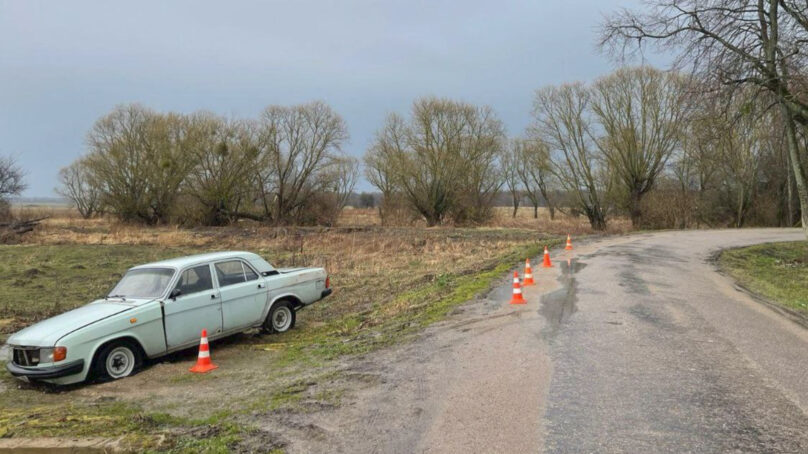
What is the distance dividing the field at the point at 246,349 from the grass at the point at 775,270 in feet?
20.3

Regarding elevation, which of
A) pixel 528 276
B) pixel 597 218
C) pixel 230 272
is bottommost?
pixel 528 276

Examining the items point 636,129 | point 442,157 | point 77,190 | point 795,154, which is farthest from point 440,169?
point 77,190

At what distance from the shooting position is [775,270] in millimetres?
16406

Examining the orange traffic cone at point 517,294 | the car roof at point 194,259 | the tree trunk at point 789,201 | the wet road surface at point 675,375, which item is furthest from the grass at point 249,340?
the tree trunk at point 789,201

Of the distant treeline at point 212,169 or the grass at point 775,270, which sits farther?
the distant treeline at point 212,169

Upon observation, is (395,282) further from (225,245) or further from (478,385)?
(225,245)

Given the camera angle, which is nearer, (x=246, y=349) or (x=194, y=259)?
(x=246, y=349)

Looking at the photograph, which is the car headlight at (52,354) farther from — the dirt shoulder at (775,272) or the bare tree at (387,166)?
the bare tree at (387,166)

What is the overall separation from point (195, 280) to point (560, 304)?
6.54 meters

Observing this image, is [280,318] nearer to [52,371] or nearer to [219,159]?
[52,371]

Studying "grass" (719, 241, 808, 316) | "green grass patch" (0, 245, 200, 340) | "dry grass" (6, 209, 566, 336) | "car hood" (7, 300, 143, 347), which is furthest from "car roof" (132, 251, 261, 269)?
"grass" (719, 241, 808, 316)

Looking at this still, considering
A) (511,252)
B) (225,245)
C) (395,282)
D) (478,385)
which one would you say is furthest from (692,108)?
(225,245)

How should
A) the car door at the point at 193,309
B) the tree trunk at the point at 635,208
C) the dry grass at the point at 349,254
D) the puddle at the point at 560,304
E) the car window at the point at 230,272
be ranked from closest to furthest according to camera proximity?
the car door at the point at 193,309 < the puddle at the point at 560,304 < the car window at the point at 230,272 < the dry grass at the point at 349,254 < the tree trunk at the point at 635,208

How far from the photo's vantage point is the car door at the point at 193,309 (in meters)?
8.34
